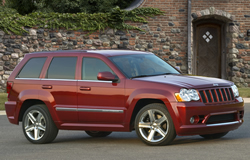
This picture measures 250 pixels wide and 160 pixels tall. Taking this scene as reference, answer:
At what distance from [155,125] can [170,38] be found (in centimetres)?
1479

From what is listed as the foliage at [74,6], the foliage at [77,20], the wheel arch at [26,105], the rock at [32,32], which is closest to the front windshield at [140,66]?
the wheel arch at [26,105]

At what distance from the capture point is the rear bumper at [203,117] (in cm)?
838

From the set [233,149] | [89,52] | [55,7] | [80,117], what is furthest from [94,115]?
[55,7]

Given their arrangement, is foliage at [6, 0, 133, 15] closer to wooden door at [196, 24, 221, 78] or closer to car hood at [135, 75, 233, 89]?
wooden door at [196, 24, 221, 78]

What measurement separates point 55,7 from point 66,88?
17.0 meters

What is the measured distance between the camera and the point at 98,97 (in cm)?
920

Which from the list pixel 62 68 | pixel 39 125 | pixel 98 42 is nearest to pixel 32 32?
pixel 98 42

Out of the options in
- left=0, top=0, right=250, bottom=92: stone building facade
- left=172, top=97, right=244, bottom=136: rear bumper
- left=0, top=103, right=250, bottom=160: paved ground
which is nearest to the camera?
left=0, top=103, right=250, bottom=160: paved ground

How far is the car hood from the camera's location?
28.2 ft

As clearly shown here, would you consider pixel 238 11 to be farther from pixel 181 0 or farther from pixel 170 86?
pixel 170 86

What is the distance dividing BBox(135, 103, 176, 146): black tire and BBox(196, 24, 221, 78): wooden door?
16143mm

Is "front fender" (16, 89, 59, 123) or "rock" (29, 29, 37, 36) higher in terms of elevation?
"rock" (29, 29, 37, 36)

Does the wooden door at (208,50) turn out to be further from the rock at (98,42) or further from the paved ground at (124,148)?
the paved ground at (124,148)

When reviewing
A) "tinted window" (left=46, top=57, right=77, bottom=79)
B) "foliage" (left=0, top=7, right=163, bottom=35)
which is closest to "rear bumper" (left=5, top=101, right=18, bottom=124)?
"tinted window" (left=46, top=57, right=77, bottom=79)
